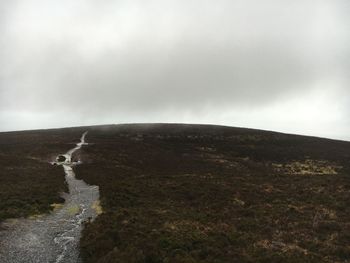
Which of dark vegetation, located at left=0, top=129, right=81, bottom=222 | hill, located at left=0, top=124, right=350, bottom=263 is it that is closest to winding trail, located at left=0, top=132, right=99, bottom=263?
hill, located at left=0, top=124, right=350, bottom=263

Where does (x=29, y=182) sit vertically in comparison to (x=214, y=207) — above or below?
above

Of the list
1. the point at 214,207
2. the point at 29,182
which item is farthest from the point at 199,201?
the point at 29,182

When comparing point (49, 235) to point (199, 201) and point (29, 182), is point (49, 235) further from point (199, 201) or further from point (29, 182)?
point (29, 182)

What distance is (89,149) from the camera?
6806 centimetres

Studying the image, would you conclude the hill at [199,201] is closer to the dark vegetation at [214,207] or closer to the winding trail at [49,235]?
the dark vegetation at [214,207]

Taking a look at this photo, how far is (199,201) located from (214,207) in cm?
252

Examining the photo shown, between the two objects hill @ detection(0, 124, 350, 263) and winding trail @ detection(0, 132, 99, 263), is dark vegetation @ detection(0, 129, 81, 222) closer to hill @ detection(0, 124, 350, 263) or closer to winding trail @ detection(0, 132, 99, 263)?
hill @ detection(0, 124, 350, 263)

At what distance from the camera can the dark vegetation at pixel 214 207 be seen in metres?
20.3

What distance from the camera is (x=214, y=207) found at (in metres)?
32.1

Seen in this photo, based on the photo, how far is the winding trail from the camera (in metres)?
19.1

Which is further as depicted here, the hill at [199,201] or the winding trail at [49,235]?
the hill at [199,201]

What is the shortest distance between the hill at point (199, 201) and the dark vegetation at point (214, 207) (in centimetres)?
7

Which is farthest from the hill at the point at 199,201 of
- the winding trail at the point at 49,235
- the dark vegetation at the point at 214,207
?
the winding trail at the point at 49,235

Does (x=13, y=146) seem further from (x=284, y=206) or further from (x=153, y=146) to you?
(x=284, y=206)
